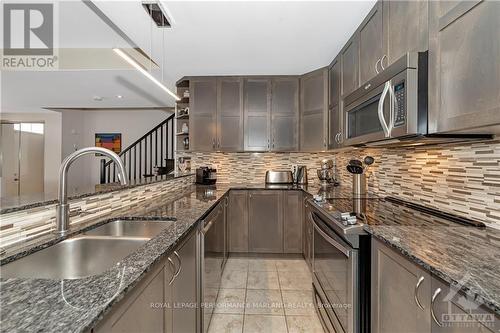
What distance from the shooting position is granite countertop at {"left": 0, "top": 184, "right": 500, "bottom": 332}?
1.85 ft

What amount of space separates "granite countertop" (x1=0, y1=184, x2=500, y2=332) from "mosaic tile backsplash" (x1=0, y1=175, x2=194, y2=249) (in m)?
0.09

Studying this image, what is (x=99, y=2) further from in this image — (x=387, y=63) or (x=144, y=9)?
(x=387, y=63)

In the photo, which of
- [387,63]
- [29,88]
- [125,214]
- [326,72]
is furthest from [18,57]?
[387,63]

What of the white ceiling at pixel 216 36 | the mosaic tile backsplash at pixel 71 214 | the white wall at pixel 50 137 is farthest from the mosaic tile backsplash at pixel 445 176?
the white wall at pixel 50 137

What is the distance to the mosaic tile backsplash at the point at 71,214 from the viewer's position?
0.99m

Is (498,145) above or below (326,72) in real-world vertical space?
below

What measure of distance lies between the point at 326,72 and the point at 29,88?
4.86 metres

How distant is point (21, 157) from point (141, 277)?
719 cm

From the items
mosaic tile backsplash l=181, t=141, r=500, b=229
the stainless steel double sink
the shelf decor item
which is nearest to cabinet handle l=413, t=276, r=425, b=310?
mosaic tile backsplash l=181, t=141, r=500, b=229

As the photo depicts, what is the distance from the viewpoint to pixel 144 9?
77.2 inches

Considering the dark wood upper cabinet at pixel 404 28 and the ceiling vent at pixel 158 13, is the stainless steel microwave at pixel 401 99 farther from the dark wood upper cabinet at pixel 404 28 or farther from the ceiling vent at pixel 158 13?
the ceiling vent at pixel 158 13

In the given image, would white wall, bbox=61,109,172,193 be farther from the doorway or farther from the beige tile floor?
the beige tile floor

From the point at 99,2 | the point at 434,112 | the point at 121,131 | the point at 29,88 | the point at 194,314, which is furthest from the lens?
the point at 121,131

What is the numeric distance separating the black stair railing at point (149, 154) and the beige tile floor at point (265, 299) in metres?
3.84
